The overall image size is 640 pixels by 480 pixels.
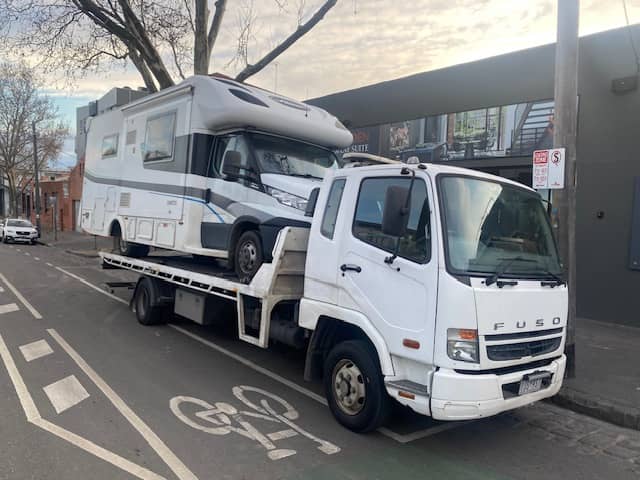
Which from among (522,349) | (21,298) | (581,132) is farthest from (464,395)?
(21,298)

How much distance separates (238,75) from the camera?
17109mm

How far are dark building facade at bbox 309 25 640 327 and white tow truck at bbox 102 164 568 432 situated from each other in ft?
15.1

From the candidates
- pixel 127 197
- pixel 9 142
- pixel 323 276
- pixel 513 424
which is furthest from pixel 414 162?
pixel 9 142

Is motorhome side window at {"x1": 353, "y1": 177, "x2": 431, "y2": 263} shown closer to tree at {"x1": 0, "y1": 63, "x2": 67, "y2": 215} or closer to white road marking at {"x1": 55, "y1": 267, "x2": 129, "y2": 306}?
white road marking at {"x1": 55, "y1": 267, "x2": 129, "y2": 306}

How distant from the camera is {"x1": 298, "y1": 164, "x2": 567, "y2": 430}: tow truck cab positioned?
3855 millimetres

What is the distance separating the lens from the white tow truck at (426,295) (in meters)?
3.86

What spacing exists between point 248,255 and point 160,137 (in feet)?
10.5

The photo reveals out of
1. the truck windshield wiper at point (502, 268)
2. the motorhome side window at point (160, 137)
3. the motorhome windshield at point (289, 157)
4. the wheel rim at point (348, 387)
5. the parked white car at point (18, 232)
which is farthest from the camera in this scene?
the parked white car at point (18, 232)

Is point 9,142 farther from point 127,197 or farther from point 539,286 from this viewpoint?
point 539,286

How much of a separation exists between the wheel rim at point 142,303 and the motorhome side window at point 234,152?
2.97 metres

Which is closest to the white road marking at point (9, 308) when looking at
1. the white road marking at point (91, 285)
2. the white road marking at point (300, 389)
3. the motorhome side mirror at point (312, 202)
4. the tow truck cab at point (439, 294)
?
the white road marking at point (91, 285)

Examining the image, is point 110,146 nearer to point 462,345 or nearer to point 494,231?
point 494,231

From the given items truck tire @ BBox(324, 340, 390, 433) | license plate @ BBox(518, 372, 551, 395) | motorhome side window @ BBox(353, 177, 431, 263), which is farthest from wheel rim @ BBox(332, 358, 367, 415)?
license plate @ BBox(518, 372, 551, 395)

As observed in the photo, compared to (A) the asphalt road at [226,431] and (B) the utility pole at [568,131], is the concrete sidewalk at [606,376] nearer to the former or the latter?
(A) the asphalt road at [226,431]
